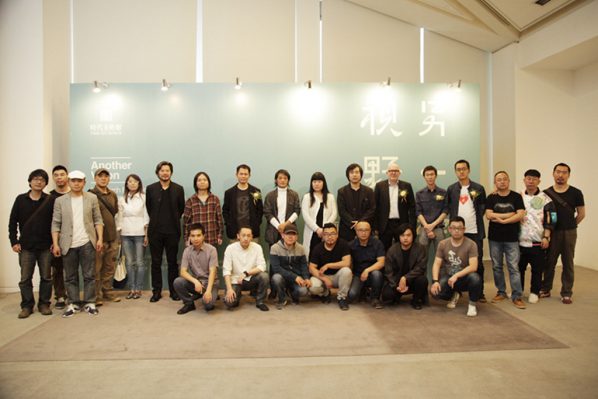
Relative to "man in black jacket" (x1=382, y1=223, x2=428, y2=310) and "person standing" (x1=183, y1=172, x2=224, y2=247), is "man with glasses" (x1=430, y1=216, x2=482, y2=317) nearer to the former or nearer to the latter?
"man in black jacket" (x1=382, y1=223, x2=428, y2=310)

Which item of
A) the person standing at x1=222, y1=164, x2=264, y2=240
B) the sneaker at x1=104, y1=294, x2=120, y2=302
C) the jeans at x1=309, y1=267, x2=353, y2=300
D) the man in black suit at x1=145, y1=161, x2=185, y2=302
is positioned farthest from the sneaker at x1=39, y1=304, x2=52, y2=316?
the jeans at x1=309, y1=267, x2=353, y2=300

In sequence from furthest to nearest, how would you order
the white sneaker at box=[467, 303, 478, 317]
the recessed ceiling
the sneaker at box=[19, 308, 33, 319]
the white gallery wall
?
1. the white gallery wall
2. the recessed ceiling
3. the sneaker at box=[19, 308, 33, 319]
4. the white sneaker at box=[467, 303, 478, 317]

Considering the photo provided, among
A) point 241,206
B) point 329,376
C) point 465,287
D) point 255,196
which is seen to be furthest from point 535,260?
point 241,206

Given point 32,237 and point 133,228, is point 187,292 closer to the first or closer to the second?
point 133,228

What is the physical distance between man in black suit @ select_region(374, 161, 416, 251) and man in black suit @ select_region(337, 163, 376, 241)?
0.41ft

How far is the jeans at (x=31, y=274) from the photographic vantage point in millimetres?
4102

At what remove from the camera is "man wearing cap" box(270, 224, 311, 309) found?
430 cm

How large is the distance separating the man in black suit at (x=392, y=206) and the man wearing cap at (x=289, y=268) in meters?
1.07

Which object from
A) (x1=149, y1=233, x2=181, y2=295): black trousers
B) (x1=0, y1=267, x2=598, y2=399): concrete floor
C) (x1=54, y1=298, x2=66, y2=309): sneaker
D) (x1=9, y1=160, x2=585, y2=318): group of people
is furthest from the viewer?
(x1=149, y1=233, x2=181, y2=295): black trousers

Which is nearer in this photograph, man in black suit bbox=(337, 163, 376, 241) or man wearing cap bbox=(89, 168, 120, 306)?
man wearing cap bbox=(89, 168, 120, 306)

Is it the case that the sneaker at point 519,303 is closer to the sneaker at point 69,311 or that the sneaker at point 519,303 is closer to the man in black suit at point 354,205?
the man in black suit at point 354,205

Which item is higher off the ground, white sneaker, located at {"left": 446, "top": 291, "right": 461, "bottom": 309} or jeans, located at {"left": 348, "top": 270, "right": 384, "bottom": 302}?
jeans, located at {"left": 348, "top": 270, "right": 384, "bottom": 302}

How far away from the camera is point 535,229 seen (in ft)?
14.4

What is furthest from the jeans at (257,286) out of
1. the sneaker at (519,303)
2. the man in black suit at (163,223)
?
the sneaker at (519,303)
